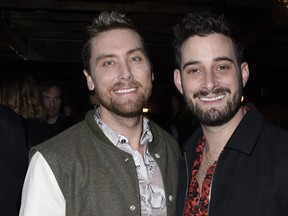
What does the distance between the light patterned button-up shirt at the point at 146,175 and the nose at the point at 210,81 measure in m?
0.54

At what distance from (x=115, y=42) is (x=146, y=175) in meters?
0.79

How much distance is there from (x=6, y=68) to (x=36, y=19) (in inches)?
63.2

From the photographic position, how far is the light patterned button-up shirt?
2117 millimetres

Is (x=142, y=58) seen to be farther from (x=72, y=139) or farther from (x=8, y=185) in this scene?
(x=8, y=185)

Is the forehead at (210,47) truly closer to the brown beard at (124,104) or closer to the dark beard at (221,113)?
the dark beard at (221,113)

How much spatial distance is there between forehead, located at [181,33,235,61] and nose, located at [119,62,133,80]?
33 centimetres

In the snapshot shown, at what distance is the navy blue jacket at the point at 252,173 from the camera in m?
1.76

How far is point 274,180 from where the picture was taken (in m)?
1.77

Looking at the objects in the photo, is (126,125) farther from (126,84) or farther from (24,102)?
(24,102)

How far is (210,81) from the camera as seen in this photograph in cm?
204

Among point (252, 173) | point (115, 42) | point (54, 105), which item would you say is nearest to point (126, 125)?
point (115, 42)

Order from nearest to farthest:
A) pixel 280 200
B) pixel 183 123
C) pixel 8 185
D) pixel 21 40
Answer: pixel 280 200
pixel 8 185
pixel 183 123
pixel 21 40

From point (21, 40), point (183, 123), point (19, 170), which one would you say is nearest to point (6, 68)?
point (21, 40)

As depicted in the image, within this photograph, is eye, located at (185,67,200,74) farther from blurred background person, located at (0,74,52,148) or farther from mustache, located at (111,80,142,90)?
blurred background person, located at (0,74,52,148)
